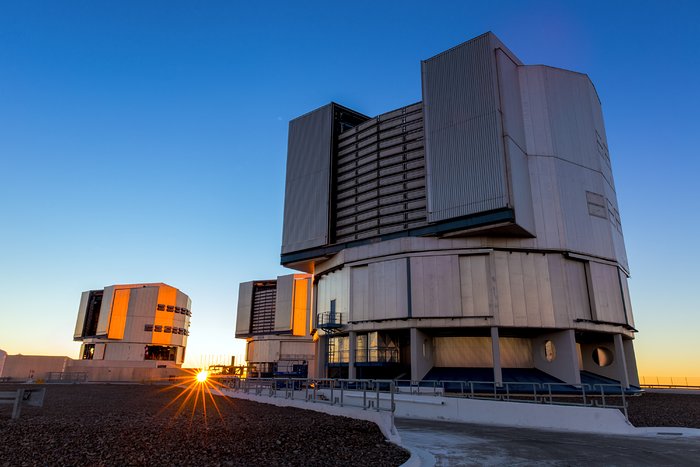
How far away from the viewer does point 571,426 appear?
15227 mm

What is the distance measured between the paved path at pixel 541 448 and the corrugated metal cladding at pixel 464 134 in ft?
80.5

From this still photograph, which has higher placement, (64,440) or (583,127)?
(583,127)

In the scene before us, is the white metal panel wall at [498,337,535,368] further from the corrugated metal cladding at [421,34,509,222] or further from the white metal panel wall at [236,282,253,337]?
the white metal panel wall at [236,282,253,337]

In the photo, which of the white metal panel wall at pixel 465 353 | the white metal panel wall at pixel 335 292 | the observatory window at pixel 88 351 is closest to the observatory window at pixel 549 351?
the white metal panel wall at pixel 465 353

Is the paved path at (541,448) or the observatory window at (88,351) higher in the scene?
the observatory window at (88,351)

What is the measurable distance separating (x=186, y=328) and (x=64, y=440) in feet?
310

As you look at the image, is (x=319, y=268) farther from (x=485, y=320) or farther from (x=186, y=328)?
(x=186, y=328)

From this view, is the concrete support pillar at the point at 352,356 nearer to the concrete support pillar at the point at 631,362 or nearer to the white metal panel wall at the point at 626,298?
the white metal panel wall at the point at 626,298

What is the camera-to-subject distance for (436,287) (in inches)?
1496

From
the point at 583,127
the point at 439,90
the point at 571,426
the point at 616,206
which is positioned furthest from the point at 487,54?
the point at 571,426

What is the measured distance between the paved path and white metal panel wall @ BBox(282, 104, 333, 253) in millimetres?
34807

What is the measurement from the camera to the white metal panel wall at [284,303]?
8706cm

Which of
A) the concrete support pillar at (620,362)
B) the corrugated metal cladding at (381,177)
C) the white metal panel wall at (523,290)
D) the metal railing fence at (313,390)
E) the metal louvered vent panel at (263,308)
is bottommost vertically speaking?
the metal railing fence at (313,390)

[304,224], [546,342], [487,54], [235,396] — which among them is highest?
[487,54]
